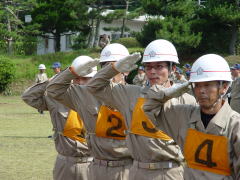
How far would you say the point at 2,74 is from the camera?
37.7 meters

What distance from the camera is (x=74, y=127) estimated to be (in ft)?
26.1

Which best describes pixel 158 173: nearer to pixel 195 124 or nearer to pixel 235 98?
pixel 195 124

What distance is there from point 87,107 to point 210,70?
2.57 metres

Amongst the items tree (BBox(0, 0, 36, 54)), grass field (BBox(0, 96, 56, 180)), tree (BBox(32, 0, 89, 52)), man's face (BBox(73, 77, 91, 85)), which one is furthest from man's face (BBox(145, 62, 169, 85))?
tree (BBox(0, 0, 36, 54))

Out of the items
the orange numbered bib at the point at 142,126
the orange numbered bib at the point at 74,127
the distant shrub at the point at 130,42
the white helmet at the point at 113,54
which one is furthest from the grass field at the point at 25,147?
the distant shrub at the point at 130,42

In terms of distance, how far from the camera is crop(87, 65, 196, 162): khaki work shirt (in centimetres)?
631

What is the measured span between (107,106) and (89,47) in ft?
135

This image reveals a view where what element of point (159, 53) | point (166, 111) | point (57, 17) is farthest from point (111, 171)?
point (57, 17)

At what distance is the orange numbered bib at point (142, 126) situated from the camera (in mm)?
6270

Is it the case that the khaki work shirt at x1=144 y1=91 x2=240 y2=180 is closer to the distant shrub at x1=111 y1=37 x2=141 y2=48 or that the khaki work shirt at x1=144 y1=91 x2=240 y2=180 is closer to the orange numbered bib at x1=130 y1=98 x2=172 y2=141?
the orange numbered bib at x1=130 y1=98 x2=172 y2=141

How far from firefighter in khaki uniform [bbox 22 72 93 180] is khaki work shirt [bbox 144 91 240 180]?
8.37ft

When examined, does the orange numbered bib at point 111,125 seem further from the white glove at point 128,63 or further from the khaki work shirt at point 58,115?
the white glove at point 128,63

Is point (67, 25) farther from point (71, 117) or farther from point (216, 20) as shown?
point (71, 117)

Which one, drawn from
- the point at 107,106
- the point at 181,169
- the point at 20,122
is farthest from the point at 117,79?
the point at 20,122
